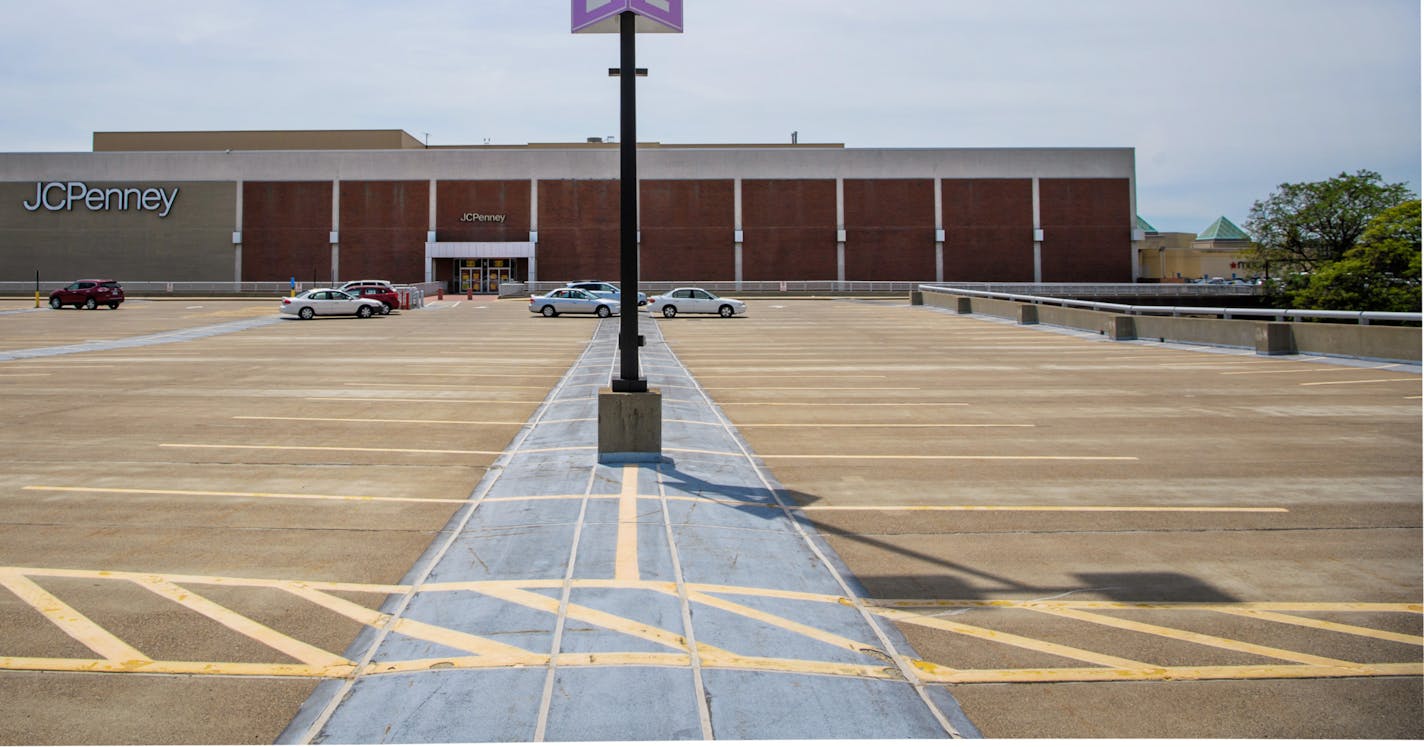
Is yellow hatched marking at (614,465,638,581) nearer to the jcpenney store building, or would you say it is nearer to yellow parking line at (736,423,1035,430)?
yellow parking line at (736,423,1035,430)

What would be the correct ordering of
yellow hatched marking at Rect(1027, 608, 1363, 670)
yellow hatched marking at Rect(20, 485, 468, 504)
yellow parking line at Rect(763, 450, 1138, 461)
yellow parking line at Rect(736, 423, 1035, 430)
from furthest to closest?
yellow parking line at Rect(736, 423, 1035, 430) < yellow parking line at Rect(763, 450, 1138, 461) < yellow hatched marking at Rect(20, 485, 468, 504) < yellow hatched marking at Rect(1027, 608, 1363, 670)

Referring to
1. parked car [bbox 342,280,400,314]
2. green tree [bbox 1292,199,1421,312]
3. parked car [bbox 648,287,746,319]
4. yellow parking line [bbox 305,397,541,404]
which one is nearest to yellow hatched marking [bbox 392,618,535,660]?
yellow parking line [bbox 305,397,541,404]

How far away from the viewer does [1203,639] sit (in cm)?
620

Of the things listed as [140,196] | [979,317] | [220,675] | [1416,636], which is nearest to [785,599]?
[220,675]

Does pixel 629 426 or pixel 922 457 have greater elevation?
pixel 629 426

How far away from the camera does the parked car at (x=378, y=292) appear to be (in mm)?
46588

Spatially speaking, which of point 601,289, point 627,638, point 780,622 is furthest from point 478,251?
point 627,638

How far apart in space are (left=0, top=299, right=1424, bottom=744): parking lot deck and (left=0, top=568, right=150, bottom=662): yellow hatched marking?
3 cm

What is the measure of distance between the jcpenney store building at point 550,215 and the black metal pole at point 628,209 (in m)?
62.1

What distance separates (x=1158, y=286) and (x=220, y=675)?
75.5m

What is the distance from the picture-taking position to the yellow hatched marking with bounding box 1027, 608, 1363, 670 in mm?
5848

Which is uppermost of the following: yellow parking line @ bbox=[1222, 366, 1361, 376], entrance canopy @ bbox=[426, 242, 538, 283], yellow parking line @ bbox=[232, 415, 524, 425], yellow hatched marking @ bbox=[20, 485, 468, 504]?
entrance canopy @ bbox=[426, 242, 538, 283]

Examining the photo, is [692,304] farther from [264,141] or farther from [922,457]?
[264,141]

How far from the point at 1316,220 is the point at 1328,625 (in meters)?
78.3
